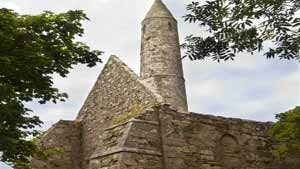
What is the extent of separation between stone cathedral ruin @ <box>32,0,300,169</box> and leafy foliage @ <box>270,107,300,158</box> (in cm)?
37

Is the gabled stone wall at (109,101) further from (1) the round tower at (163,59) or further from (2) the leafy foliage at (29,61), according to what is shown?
(1) the round tower at (163,59)

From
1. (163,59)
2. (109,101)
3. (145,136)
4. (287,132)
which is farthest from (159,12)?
(145,136)

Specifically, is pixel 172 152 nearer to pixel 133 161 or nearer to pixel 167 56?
pixel 133 161

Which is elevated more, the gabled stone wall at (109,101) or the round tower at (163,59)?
the round tower at (163,59)

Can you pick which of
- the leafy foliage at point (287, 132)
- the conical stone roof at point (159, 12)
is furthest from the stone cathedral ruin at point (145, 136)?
the conical stone roof at point (159, 12)

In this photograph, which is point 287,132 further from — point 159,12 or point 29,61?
point 159,12

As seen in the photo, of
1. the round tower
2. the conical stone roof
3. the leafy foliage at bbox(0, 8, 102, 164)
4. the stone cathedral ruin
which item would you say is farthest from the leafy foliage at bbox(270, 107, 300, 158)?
the conical stone roof

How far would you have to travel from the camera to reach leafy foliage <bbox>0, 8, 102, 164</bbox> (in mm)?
9477

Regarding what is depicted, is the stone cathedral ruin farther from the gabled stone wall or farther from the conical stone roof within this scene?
the conical stone roof

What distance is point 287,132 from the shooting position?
11117mm

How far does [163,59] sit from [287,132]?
47.0ft

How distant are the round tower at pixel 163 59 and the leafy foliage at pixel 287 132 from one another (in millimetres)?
11483

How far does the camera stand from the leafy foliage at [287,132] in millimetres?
10984

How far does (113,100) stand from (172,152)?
4831mm
